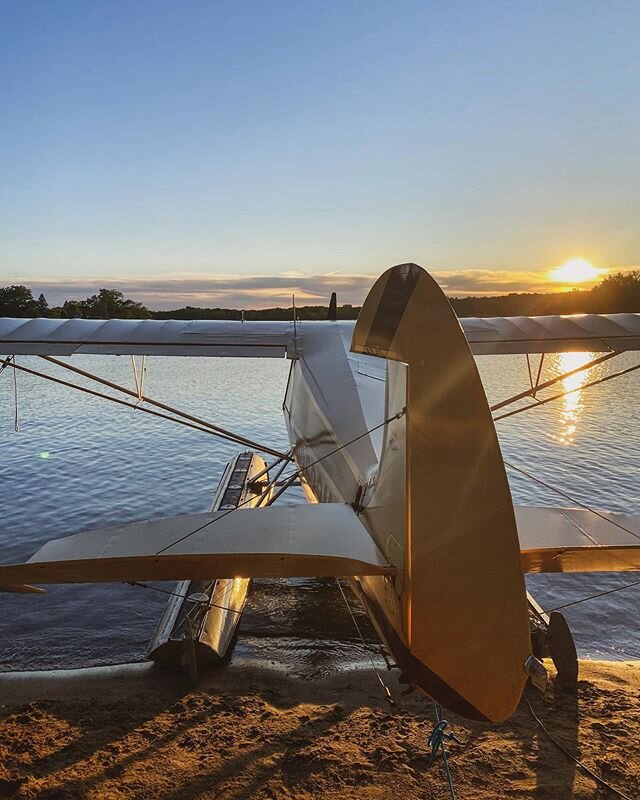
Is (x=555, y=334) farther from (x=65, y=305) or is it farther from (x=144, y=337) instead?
(x=65, y=305)

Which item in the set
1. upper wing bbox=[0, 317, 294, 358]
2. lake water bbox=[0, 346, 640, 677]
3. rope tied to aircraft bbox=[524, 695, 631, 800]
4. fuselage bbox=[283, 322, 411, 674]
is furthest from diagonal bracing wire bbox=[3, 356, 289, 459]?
rope tied to aircraft bbox=[524, 695, 631, 800]

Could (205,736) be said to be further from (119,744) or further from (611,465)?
(611,465)

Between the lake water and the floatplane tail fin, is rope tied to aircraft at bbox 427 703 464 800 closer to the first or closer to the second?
the floatplane tail fin

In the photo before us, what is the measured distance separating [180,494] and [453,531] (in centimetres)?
899

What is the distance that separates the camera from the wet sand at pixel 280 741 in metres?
3.53

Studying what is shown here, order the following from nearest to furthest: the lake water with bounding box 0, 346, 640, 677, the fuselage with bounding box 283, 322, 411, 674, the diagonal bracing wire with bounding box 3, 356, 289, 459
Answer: the fuselage with bounding box 283, 322, 411, 674 < the lake water with bounding box 0, 346, 640, 677 < the diagonal bracing wire with bounding box 3, 356, 289, 459

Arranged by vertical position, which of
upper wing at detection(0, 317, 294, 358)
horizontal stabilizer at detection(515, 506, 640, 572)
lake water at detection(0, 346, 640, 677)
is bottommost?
lake water at detection(0, 346, 640, 677)

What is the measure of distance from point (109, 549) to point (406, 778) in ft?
8.11

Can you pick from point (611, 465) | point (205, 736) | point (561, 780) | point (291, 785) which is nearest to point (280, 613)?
point (205, 736)

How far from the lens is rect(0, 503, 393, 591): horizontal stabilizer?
9.00 ft

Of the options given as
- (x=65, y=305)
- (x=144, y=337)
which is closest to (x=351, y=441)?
(x=144, y=337)

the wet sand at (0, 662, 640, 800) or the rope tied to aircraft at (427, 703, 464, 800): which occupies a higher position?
the rope tied to aircraft at (427, 703, 464, 800)

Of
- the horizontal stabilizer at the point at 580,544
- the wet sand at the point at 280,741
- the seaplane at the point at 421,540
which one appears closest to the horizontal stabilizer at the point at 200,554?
the seaplane at the point at 421,540

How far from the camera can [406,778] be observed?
3604mm
